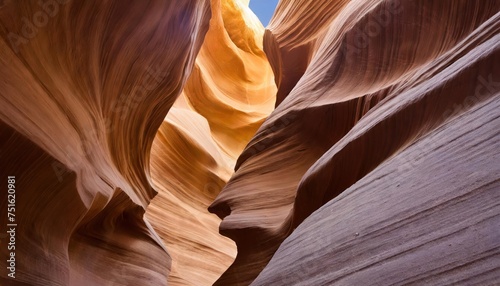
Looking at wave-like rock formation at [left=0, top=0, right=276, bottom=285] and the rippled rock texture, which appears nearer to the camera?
the rippled rock texture

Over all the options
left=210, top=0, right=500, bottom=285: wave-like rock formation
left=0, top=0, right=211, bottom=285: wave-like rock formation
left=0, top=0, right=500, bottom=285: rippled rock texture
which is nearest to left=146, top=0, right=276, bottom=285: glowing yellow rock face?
left=0, top=0, right=500, bottom=285: rippled rock texture

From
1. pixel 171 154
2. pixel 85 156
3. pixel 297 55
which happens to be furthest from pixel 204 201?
pixel 85 156

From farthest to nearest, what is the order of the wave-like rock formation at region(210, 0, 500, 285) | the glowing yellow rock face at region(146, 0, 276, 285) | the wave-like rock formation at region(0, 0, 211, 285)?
the glowing yellow rock face at region(146, 0, 276, 285) → the wave-like rock formation at region(0, 0, 211, 285) → the wave-like rock formation at region(210, 0, 500, 285)

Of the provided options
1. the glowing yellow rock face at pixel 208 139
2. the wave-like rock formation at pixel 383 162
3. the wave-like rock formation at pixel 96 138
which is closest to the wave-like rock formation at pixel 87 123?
the wave-like rock formation at pixel 96 138

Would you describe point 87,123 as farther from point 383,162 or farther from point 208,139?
point 208,139

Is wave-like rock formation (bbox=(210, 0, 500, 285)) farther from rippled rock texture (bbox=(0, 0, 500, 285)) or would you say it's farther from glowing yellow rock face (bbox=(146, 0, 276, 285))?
glowing yellow rock face (bbox=(146, 0, 276, 285))

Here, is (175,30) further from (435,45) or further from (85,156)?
(435,45)

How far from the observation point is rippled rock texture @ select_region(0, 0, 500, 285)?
1040 millimetres

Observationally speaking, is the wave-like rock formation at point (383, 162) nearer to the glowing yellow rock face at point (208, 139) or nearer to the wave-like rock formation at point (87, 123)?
the wave-like rock formation at point (87, 123)

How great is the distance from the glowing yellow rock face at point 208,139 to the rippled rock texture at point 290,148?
0.47ft

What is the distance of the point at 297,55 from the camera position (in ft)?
14.0

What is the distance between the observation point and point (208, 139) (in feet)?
17.5

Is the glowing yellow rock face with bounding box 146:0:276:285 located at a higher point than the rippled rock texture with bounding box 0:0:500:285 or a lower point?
higher

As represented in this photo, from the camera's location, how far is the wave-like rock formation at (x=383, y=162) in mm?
965
